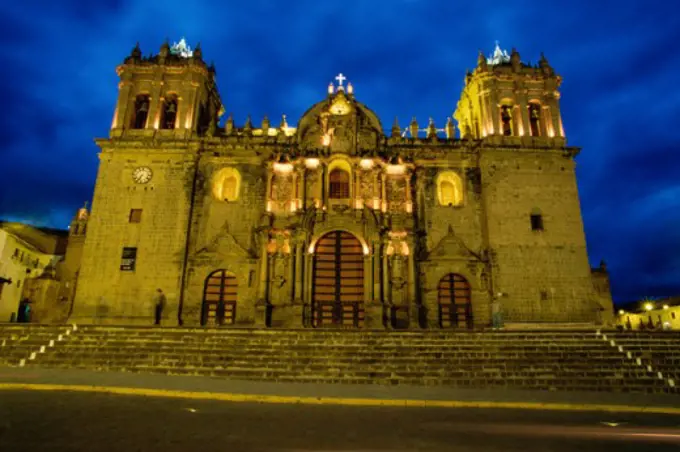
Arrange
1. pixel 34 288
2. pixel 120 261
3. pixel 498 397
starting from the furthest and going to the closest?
1. pixel 34 288
2. pixel 120 261
3. pixel 498 397

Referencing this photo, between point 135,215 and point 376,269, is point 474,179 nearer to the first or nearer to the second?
point 376,269

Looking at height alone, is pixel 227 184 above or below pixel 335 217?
above

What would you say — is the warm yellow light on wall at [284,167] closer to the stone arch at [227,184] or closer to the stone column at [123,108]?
the stone arch at [227,184]

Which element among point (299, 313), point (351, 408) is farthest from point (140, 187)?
point (351, 408)

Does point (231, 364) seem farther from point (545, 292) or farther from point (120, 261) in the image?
point (545, 292)

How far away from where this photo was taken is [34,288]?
124ft

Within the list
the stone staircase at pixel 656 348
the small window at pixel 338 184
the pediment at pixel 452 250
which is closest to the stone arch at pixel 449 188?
the pediment at pixel 452 250

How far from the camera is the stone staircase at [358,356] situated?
583 inches

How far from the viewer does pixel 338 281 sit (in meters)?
26.3

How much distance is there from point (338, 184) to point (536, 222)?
1295 centimetres

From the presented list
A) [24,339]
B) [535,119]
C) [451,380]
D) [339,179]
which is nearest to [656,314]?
[535,119]

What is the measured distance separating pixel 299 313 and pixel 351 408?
578 inches

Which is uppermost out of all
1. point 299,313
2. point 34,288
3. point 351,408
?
point 34,288

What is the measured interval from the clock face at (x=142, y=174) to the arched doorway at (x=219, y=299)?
785 centimetres
